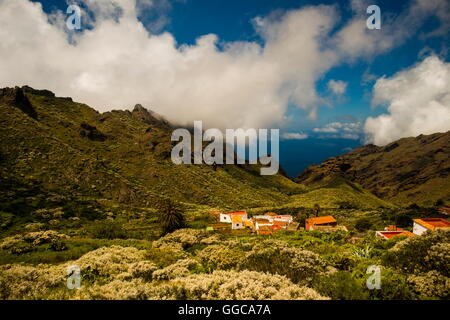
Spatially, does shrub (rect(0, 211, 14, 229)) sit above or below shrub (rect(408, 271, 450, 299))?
below

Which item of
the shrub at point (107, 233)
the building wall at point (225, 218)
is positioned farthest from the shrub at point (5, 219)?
the building wall at point (225, 218)

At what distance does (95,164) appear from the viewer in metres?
90.4

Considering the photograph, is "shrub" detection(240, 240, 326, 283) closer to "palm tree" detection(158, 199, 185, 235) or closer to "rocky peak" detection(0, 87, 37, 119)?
"palm tree" detection(158, 199, 185, 235)

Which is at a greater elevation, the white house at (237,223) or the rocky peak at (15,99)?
the rocky peak at (15,99)

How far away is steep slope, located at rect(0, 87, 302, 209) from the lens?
71.0 meters

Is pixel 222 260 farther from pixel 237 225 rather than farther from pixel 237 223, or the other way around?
pixel 237 223

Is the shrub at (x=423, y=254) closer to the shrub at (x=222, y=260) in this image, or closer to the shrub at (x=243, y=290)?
the shrub at (x=243, y=290)

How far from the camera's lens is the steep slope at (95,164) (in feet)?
233

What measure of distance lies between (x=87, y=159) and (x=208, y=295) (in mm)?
95488

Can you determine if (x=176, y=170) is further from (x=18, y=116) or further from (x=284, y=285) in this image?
(x=284, y=285)

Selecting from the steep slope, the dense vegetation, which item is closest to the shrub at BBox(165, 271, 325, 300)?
the dense vegetation

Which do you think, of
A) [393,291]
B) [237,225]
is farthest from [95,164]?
[393,291]

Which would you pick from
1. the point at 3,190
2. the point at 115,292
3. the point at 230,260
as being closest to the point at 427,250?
the point at 230,260

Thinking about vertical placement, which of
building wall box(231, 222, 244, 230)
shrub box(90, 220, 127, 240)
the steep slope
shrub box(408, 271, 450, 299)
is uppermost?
the steep slope
